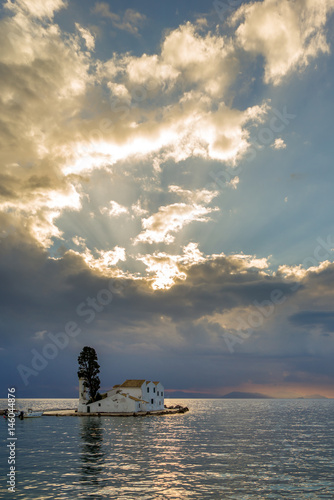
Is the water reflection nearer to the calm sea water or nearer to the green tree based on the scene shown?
the calm sea water

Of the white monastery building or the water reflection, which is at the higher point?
the white monastery building

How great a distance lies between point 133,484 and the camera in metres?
36.9

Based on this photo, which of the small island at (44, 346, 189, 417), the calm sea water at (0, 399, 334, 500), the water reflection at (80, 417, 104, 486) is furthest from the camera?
the small island at (44, 346, 189, 417)

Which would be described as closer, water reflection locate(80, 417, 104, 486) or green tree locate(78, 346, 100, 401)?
water reflection locate(80, 417, 104, 486)

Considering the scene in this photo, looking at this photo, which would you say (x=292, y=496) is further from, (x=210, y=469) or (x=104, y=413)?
(x=104, y=413)

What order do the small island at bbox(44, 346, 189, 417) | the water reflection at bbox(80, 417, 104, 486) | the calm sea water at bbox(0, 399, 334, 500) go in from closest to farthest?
the calm sea water at bbox(0, 399, 334, 500), the water reflection at bbox(80, 417, 104, 486), the small island at bbox(44, 346, 189, 417)

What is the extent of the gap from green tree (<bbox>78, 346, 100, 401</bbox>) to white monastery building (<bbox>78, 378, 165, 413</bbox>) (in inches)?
79.5

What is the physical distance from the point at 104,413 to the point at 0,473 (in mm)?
83290

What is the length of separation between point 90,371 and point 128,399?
50.6 feet

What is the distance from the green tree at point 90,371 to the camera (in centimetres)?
12862

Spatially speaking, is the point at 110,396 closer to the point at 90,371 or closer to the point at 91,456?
the point at 90,371

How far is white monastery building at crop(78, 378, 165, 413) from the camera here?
404 feet

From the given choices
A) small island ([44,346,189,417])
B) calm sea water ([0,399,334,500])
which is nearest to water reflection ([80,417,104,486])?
calm sea water ([0,399,334,500])

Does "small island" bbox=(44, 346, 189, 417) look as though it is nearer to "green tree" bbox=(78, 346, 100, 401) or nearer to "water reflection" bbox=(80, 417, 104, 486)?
"green tree" bbox=(78, 346, 100, 401)
